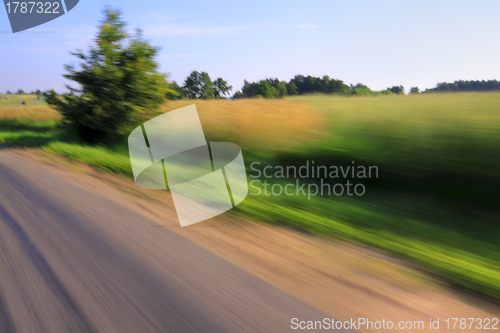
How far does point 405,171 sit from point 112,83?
11641mm

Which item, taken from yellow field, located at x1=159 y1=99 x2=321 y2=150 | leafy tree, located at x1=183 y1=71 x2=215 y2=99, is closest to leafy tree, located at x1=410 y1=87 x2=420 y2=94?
yellow field, located at x1=159 y1=99 x2=321 y2=150

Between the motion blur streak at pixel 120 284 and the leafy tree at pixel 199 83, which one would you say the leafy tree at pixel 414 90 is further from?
the leafy tree at pixel 199 83

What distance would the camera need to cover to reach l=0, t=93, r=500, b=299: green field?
4262 mm

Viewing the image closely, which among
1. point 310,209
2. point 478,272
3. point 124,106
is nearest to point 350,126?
point 310,209

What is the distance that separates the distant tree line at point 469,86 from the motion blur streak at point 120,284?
25.2 feet

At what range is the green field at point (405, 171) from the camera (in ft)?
14.0

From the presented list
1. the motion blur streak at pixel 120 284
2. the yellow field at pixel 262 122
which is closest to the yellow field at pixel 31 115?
the yellow field at pixel 262 122

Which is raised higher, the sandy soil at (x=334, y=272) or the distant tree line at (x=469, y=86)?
the distant tree line at (x=469, y=86)

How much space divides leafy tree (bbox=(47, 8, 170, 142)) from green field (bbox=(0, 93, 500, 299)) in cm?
349

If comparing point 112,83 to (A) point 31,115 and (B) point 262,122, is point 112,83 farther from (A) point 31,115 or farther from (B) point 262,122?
(A) point 31,115

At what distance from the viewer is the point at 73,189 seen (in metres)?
6.29

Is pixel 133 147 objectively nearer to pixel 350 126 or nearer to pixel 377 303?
pixel 350 126

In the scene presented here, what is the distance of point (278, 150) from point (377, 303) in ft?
19.9

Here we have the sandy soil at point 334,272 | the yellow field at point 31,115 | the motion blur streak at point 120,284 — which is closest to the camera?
the motion blur streak at point 120,284
